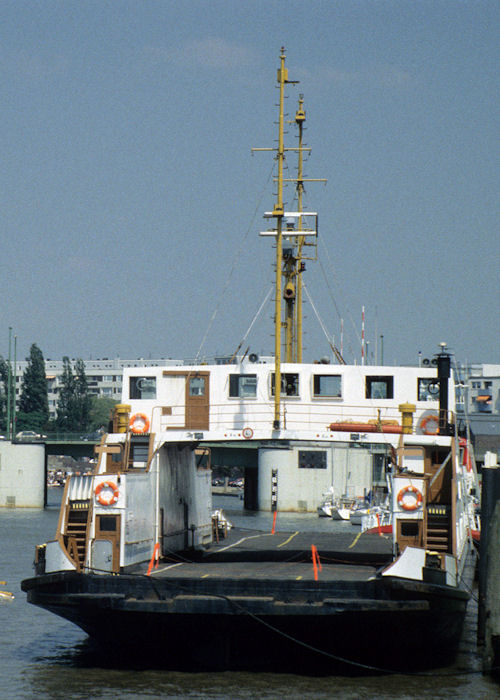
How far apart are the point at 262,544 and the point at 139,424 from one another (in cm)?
813

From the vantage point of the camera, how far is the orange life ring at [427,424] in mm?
28469

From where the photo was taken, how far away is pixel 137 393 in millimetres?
29781

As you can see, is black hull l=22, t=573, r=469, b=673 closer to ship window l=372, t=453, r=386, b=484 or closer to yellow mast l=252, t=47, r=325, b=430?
yellow mast l=252, t=47, r=325, b=430

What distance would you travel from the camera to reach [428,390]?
97.6 feet

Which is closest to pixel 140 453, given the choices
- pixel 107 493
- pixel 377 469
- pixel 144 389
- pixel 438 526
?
pixel 144 389

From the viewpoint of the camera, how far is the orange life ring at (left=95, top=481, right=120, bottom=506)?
80.3ft

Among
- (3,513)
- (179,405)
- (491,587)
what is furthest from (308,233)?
(3,513)

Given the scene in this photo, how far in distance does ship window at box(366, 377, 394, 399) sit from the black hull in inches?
270

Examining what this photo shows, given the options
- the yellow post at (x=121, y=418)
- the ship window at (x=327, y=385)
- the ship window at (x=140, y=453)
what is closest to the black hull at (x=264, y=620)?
the ship window at (x=140, y=453)

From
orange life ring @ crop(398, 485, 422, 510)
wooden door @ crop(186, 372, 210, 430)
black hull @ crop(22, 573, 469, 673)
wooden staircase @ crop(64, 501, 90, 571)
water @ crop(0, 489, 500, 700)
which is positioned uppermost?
wooden door @ crop(186, 372, 210, 430)

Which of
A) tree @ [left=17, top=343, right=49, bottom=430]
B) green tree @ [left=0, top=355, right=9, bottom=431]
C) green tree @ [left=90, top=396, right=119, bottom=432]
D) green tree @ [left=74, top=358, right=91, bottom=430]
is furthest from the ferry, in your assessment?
green tree @ [left=90, top=396, right=119, bottom=432]

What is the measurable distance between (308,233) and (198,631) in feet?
41.3

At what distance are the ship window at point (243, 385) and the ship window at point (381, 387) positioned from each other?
3.05m

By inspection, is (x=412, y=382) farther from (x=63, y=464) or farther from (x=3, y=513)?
(x=63, y=464)
